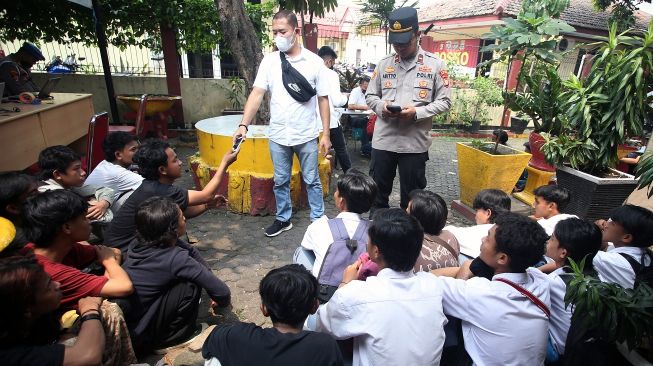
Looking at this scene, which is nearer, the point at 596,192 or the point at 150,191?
the point at 150,191

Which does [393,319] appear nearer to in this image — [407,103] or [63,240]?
[63,240]

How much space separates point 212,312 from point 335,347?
5.17 feet

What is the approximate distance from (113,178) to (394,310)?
7.97 ft

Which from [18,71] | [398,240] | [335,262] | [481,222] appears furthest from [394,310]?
[18,71]

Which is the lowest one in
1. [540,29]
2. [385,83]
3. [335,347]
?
[335,347]

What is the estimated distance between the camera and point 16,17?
23.3 feet

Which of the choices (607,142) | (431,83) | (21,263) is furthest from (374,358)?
(607,142)

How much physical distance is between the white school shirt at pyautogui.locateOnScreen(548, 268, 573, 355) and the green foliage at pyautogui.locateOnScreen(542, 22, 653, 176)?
265 cm

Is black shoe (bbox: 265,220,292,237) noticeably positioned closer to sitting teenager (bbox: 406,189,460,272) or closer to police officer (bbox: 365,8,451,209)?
police officer (bbox: 365,8,451,209)

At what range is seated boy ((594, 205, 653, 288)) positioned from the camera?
2.08 meters

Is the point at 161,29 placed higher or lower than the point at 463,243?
higher

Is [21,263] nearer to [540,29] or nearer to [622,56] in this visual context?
[622,56]

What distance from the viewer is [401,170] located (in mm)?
3518

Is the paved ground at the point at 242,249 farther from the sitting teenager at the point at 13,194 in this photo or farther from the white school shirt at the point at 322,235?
the sitting teenager at the point at 13,194
